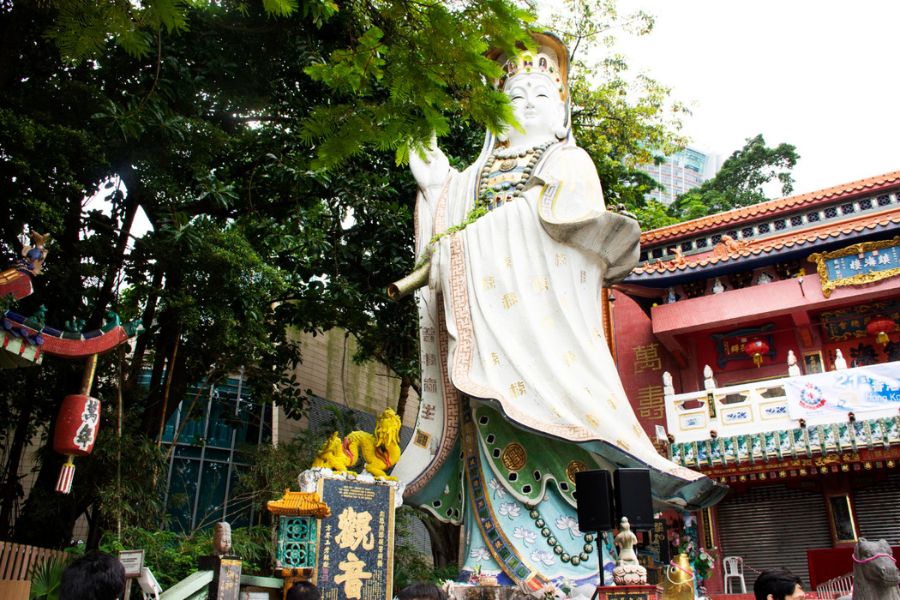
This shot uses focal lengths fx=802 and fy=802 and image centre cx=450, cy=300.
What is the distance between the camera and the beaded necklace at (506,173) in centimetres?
802

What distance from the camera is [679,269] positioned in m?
10.6

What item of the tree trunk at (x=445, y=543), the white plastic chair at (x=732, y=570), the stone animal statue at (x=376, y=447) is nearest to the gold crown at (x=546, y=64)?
the stone animal statue at (x=376, y=447)

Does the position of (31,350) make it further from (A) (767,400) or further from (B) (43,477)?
(A) (767,400)

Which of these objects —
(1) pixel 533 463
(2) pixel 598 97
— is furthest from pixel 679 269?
(1) pixel 533 463

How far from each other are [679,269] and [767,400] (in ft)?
7.62

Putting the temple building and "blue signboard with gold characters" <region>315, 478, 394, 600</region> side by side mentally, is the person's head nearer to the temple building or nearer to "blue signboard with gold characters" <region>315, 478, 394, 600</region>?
"blue signboard with gold characters" <region>315, 478, 394, 600</region>

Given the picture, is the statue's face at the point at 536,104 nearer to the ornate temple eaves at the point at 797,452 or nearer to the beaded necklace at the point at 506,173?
the beaded necklace at the point at 506,173

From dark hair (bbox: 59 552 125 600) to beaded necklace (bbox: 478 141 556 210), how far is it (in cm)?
603

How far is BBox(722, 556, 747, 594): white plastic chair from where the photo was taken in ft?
29.9

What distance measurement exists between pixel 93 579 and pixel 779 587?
2106 millimetres

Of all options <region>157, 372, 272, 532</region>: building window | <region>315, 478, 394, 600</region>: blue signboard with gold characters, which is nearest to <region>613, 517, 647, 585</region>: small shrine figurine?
<region>315, 478, 394, 600</region>: blue signboard with gold characters

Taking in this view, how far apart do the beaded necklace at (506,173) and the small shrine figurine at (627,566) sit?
3895 mm

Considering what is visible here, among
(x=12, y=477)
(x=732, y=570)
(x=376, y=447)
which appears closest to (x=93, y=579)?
(x=376, y=447)

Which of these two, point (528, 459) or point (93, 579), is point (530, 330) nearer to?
point (528, 459)
